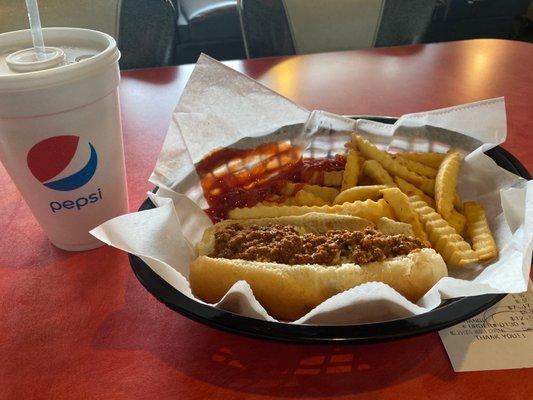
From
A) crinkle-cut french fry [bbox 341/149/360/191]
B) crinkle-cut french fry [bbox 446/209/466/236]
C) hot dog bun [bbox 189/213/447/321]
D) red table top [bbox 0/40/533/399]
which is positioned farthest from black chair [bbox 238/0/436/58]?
hot dog bun [bbox 189/213/447/321]

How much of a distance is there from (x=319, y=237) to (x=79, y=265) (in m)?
0.55

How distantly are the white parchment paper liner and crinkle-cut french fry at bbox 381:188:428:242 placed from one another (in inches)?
4.4

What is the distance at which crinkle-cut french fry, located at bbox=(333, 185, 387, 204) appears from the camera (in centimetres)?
116

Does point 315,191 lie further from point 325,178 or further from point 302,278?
point 302,278

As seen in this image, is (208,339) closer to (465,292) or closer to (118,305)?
(118,305)

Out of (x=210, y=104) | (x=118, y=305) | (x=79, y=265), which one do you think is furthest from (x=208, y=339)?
(x=210, y=104)

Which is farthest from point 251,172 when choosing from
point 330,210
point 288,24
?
point 288,24

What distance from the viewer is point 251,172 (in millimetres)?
1307

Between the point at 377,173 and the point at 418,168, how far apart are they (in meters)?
0.12

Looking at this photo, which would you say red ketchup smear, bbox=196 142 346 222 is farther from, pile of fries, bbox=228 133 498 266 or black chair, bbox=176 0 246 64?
black chair, bbox=176 0 246 64

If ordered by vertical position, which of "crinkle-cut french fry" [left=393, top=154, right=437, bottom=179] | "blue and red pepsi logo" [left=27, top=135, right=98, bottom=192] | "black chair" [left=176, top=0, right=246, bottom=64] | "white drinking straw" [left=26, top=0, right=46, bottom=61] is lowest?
"black chair" [left=176, top=0, right=246, bottom=64]

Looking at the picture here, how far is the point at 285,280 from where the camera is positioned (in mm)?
929

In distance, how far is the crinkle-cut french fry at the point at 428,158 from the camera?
1.27 meters

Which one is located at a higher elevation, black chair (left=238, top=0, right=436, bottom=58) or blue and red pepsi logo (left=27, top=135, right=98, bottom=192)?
blue and red pepsi logo (left=27, top=135, right=98, bottom=192)
